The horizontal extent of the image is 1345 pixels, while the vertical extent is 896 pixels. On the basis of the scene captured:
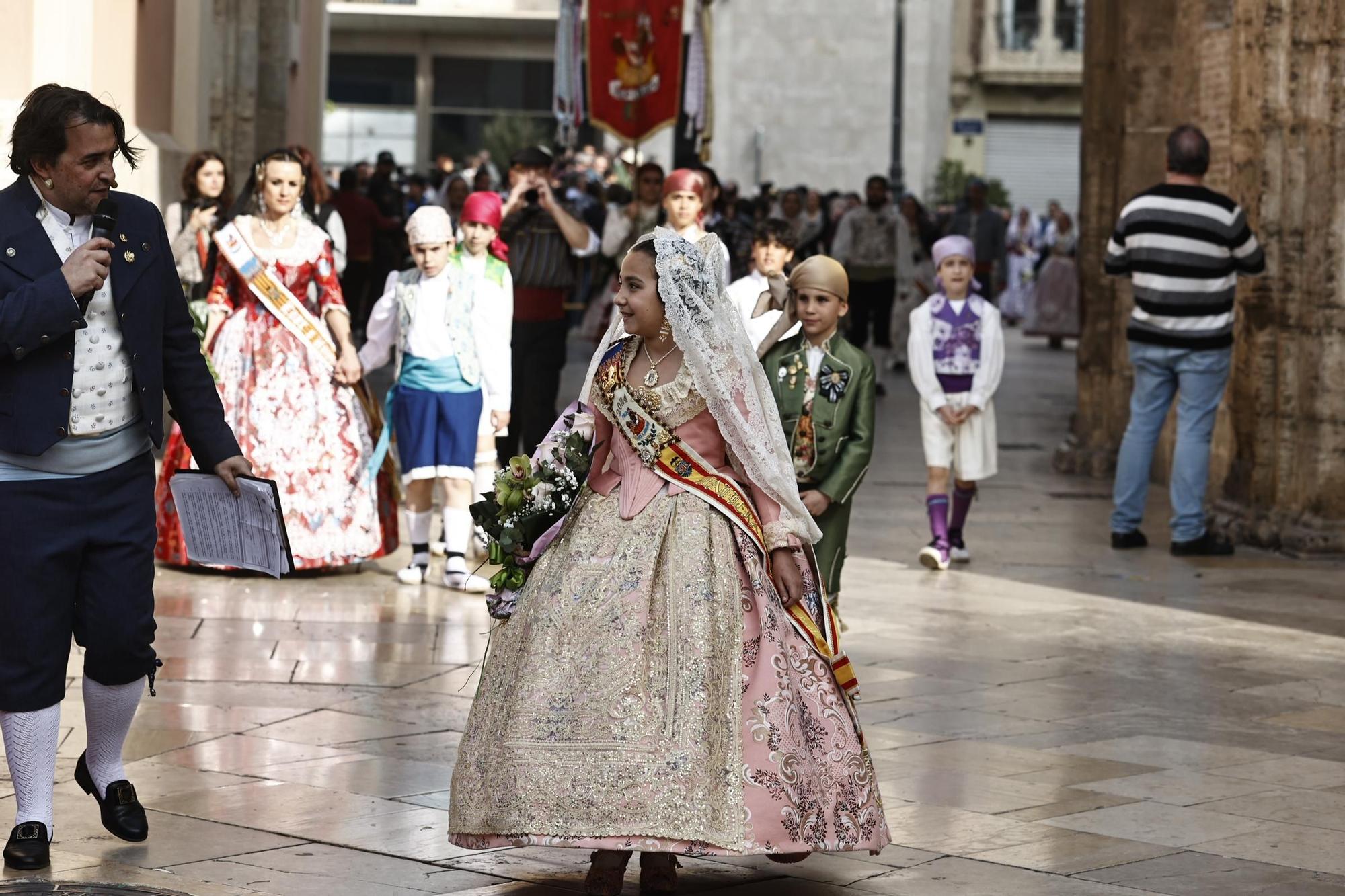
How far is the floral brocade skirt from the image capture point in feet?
16.2

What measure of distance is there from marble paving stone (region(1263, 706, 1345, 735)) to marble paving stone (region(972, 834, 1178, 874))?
180 cm

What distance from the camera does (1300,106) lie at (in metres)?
11.0

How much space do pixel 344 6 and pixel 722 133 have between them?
33.7 ft

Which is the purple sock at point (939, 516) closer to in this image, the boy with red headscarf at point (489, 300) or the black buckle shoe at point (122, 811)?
the boy with red headscarf at point (489, 300)

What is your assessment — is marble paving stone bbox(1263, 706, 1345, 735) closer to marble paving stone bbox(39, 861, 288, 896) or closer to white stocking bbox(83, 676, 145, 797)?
marble paving stone bbox(39, 861, 288, 896)

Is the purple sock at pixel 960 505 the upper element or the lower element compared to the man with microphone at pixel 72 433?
lower

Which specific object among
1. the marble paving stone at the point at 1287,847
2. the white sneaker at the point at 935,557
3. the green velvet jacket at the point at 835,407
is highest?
the green velvet jacket at the point at 835,407

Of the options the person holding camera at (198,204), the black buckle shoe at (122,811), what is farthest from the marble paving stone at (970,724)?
the person holding camera at (198,204)

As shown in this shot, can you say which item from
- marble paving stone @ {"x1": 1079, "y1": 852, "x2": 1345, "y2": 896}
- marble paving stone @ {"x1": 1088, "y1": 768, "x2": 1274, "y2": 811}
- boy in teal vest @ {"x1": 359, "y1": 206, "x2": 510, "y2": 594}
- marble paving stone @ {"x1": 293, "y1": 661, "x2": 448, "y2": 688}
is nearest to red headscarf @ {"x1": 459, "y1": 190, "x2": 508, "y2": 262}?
boy in teal vest @ {"x1": 359, "y1": 206, "x2": 510, "y2": 594}

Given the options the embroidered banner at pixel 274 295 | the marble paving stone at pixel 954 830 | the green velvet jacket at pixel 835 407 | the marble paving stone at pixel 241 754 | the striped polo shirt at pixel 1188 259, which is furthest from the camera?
the striped polo shirt at pixel 1188 259

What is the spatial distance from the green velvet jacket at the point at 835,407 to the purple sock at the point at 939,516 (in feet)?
10.6

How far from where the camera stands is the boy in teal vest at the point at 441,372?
977 centimetres

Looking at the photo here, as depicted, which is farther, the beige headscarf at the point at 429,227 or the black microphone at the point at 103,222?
the beige headscarf at the point at 429,227

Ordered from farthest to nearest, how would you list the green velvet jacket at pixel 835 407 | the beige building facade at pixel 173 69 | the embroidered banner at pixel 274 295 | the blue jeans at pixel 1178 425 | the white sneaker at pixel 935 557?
1. the blue jeans at pixel 1178 425
2. the beige building facade at pixel 173 69
3. the white sneaker at pixel 935 557
4. the embroidered banner at pixel 274 295
5. the green velvet jacket at pixel 835 407
